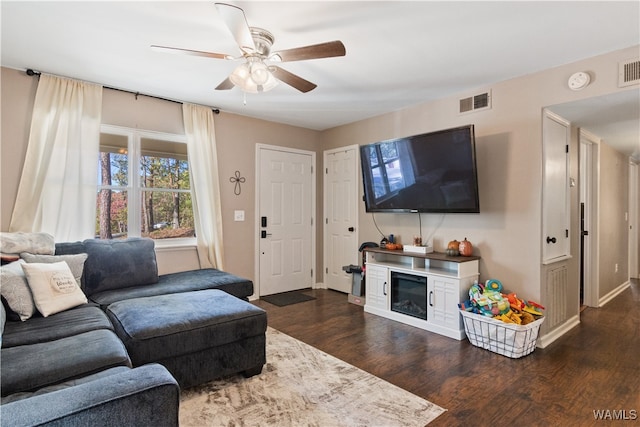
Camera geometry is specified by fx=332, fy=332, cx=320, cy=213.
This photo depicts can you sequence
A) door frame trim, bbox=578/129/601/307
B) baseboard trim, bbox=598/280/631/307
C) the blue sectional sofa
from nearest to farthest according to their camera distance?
the blue sectional sofa
door frame trim, bbox=578/129/601/307
baseboard trim, bbox=598/280/631/307

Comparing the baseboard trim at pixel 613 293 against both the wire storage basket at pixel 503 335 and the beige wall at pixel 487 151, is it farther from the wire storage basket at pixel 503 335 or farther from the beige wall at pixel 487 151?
the wire storage basket at pixel 503 335

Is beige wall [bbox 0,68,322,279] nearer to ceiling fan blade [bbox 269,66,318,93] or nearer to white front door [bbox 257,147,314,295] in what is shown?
white front door [bbox 257,147,314,295]

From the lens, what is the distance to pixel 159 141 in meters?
3.89

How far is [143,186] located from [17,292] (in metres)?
1.81

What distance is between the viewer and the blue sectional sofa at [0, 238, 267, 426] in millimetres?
1103

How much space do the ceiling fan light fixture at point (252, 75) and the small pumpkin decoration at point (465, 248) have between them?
2502mm

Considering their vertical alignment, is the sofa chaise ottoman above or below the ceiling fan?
below

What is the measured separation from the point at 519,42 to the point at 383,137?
6.64 feet

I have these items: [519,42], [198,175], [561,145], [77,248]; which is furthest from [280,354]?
[561,145]

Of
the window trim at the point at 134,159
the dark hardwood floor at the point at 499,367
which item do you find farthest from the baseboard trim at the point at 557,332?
the window trim at the point at 134,159

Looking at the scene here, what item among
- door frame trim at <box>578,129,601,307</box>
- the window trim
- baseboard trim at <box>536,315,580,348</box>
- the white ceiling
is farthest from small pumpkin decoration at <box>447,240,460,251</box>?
the window trim

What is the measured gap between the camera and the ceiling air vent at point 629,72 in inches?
99.5

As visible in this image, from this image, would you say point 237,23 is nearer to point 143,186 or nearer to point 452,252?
point 143,186

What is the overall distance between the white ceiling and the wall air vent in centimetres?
12
